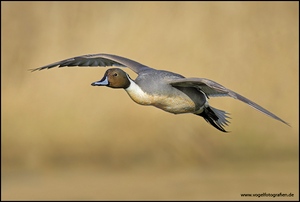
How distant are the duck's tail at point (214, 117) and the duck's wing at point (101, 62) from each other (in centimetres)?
45

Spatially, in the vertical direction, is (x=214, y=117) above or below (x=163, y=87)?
below

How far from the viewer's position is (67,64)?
4684 mm

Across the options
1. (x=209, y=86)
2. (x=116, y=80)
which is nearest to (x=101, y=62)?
(x=116, y=80)

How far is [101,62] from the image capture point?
4832 mm

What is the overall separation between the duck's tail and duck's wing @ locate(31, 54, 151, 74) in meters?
0.45

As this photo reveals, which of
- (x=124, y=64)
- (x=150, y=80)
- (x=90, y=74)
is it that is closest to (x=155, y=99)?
(x=150, y=80)

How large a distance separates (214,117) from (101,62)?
0.74 meters

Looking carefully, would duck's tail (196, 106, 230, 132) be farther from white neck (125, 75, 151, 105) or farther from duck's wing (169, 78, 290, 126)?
white neck (125, 75, 151, 105)

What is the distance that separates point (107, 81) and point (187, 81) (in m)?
0.41

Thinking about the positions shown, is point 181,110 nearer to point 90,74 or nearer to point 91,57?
point 91,57

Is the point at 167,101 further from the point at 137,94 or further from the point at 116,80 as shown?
the point at 116,80

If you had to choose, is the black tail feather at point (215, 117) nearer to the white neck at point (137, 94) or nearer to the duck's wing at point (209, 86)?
the duck's wing at point (209, 86)

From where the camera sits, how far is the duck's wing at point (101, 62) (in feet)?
14.9

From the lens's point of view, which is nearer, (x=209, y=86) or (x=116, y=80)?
(x=209, y=86)
